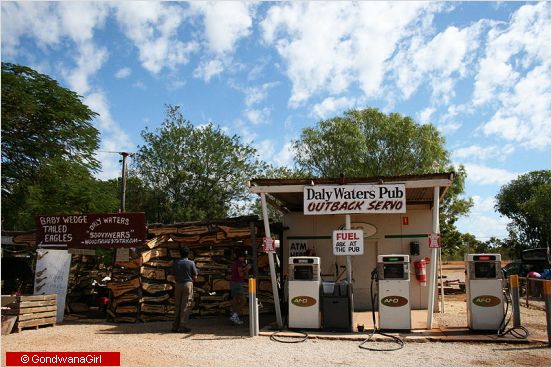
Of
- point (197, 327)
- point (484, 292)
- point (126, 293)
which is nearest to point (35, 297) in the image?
point (126, 293)

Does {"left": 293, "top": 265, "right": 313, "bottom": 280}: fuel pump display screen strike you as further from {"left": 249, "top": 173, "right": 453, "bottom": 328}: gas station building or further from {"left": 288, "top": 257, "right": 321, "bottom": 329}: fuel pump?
{"left": 249, "top": 173, "right": 453, "bottom": 328}: gas station building

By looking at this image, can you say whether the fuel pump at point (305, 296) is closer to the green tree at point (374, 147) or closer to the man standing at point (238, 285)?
the man standing at point (238, 285)

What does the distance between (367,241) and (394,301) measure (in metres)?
4.85

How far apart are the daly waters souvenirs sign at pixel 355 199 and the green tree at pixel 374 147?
19.0 meters

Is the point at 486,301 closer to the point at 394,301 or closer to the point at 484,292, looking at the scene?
the point at 484,292

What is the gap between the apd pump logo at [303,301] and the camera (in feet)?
36.1

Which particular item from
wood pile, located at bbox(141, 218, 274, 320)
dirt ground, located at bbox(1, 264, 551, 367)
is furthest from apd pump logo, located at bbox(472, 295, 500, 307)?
wood pile, located at bbox(141, 218, 274, 320)

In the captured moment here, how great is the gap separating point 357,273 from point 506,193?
2106 inches

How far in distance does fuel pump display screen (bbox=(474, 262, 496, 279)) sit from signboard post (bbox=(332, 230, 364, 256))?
242cm

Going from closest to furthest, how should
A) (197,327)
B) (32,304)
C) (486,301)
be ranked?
(486,301), (32,304), (197,327)

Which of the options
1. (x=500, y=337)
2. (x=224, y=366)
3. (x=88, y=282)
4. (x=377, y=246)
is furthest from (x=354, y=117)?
(x=224, y=366)

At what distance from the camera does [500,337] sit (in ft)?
32.4

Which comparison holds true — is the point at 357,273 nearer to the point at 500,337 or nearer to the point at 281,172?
the point at 500,337

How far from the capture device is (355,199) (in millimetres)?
11586
